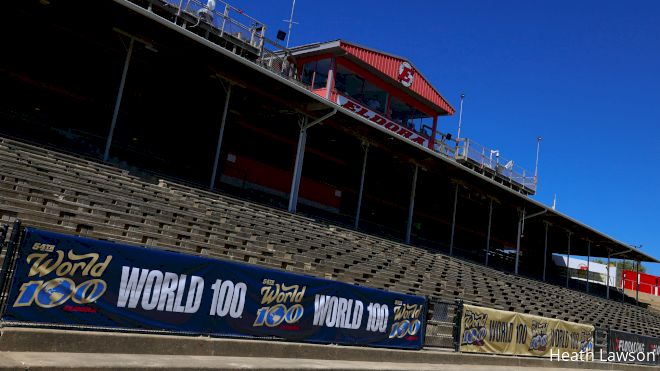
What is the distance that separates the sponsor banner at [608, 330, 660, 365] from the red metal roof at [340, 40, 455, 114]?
1469cm

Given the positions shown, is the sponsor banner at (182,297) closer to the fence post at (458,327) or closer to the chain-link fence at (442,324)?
the chain-link fence at (442,324)

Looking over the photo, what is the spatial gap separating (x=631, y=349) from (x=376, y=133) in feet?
39.2

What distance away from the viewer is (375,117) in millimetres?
24688

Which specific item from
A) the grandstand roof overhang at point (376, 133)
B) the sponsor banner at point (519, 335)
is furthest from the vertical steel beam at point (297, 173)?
the sponsor banner at point (519, 335)

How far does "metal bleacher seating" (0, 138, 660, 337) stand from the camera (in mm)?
9742

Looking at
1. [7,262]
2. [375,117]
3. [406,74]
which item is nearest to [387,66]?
[406,74]

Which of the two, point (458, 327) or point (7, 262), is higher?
point (7, 262)

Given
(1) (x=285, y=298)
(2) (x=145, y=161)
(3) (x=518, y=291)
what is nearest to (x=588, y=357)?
(3) (x=518, y=291)

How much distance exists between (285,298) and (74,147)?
32.1 feet

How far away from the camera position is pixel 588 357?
16656 mm

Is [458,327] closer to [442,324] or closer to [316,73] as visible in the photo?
[442,324]

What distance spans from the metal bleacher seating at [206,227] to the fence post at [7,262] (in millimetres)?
2458

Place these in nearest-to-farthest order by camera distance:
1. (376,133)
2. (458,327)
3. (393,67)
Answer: (458,327)
(376,133)
(393,67)

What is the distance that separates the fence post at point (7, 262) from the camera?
20.4 ft
